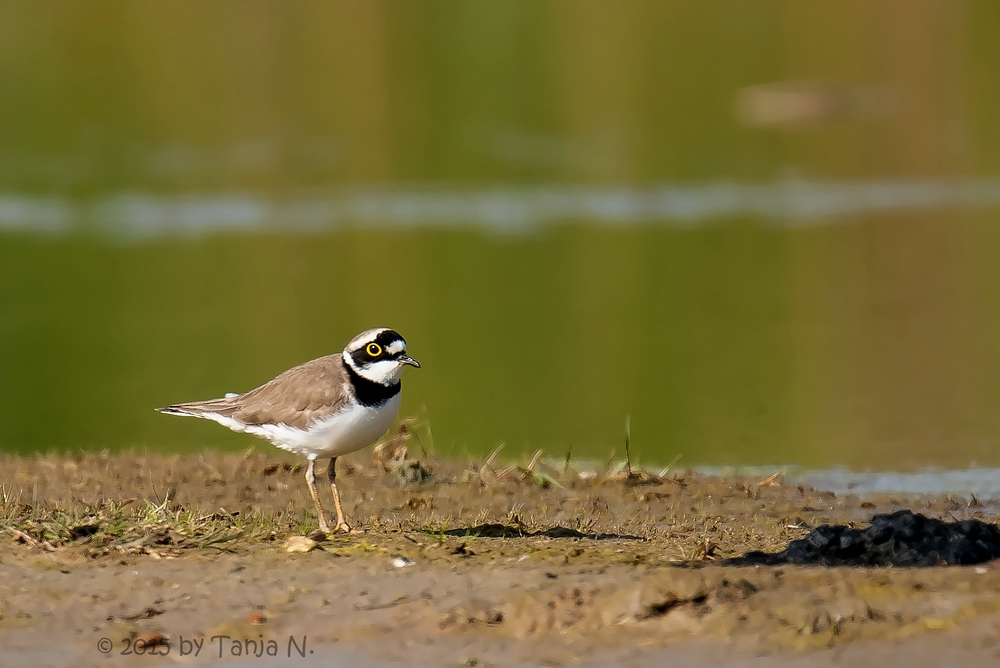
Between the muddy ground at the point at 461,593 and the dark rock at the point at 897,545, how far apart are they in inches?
6.0

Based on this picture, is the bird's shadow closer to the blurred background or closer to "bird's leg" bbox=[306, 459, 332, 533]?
"bird's leg" bbox=[306, 459, 332, 533]

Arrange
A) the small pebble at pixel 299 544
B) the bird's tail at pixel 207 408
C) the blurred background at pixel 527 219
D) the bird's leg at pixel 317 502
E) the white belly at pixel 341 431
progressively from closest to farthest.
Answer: the small pebble at pixel 299 544, the bird's leg at pixel 317 502, the white belly at pixel 341 431, the bird's tail at pixel 207 408, the blurred background at pixel 527 219

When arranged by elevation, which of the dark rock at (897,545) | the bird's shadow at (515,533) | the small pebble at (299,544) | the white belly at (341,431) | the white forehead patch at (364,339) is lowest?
the bird's shadow at (515,533)

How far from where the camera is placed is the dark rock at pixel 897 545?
6.17 meters

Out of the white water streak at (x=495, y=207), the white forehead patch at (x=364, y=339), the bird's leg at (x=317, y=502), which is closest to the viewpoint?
the bird's leg at (x=317, y=502)

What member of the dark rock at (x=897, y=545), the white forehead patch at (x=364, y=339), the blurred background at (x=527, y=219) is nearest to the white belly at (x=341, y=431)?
the white forehead patch at (x=364, y=339)

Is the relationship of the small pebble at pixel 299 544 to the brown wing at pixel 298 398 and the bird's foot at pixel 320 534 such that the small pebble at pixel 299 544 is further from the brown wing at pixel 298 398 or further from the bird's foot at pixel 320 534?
the brown wing at pixel 298 398

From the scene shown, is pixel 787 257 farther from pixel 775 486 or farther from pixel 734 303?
pixel 775 486

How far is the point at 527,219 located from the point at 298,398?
1335 centimetres

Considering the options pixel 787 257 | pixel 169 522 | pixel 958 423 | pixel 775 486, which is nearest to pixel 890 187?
pixel 787 257

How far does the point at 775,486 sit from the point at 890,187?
1438cm

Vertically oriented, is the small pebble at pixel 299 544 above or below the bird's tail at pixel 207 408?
below

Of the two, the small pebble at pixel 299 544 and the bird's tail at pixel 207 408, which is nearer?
the small pebble at pixel 299 544

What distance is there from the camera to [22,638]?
18.5 ft
